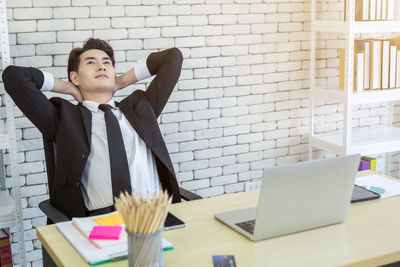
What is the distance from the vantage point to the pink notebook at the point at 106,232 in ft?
5.61

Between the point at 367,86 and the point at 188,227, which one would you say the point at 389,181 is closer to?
the point at 188,227

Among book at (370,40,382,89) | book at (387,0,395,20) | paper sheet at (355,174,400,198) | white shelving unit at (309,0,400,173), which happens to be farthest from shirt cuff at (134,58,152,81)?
book at (387,0,395,20)

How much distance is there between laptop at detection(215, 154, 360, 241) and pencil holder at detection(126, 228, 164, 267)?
33 centimetres

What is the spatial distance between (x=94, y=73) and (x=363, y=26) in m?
1.74

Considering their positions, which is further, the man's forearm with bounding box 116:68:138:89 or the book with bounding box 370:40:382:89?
the book with bounding box 370:40:382:89

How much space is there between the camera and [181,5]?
3402 mm

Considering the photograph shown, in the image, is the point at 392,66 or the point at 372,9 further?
the point at 392,66

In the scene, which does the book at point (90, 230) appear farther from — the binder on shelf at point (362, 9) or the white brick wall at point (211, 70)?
the binder on shelf at point (362, 9)

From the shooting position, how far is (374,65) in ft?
11.8

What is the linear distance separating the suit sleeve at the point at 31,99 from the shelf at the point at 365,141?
1.93 m

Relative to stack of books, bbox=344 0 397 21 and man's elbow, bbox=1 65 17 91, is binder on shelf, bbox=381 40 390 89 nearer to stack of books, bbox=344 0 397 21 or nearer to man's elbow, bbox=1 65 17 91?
stack of books, bbox=344 0 397 21

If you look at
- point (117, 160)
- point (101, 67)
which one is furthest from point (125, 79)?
point (117, 160)

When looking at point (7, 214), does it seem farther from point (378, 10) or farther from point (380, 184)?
point (378, 10)

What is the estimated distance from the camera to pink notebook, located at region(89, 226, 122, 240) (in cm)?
171
